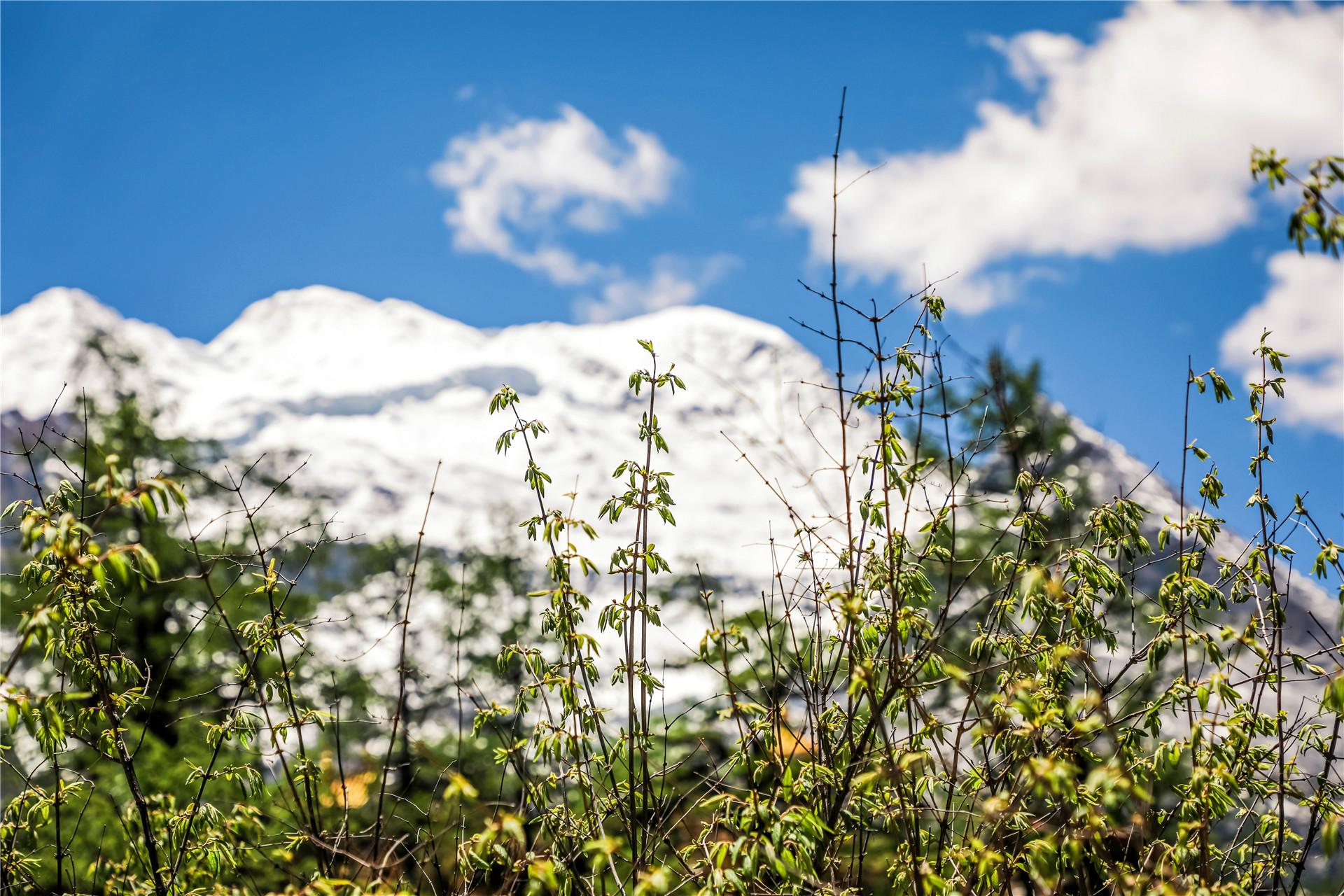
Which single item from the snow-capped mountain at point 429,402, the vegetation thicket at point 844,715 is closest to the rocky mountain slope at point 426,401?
the snow-capped mountain at point 429,402

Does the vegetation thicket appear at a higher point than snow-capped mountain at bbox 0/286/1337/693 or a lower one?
lower

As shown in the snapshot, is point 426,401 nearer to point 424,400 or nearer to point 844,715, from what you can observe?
point 424,400

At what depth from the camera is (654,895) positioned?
2.20m

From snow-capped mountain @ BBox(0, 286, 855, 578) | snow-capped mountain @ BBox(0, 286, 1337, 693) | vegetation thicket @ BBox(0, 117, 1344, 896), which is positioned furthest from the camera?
snow-capped mountain @ BBox(0, 286, 855, 578)

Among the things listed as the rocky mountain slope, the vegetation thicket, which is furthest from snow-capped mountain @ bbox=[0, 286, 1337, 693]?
the vegetation thicket

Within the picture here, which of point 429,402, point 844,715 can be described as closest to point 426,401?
point 429,402

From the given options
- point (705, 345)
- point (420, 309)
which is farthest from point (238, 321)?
point (705, 345)

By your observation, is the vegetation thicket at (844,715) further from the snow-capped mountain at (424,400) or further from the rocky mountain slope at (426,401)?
the snow-capped mountain at (424,400)

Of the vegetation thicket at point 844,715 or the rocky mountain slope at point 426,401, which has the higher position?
the rocky mountain slope at point 426,401

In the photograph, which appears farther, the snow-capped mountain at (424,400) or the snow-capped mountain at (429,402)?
the snow-capped mountain at (424,400)

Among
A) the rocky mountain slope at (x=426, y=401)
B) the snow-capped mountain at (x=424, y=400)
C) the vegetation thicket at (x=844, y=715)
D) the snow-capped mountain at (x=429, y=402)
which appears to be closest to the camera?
the vegetation thicket at (x=844, y=715)

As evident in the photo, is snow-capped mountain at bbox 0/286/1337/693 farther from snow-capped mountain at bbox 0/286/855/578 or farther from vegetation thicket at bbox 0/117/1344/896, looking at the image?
vegetation thicket at bbox 0/117/1344/896

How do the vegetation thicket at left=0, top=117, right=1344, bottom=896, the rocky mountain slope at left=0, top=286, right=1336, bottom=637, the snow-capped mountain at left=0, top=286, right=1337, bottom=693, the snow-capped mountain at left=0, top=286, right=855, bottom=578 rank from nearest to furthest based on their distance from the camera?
1. the vegetation thicket at left=0, top=117, right=1344, bottom=896
2. the snow-capped mountain at left=0, top=286, right=1337, bottom=693
3. the rocky mountain slope at left=0, top=286, right=1336, bottom=637
4. the snow-capped mountain at left=0, top=286, right=855, bottom=578

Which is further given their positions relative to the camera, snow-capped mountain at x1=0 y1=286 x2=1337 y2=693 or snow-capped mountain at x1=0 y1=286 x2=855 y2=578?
snow-capped mountain at x1=0 y1=286 x2=855 y2=578
